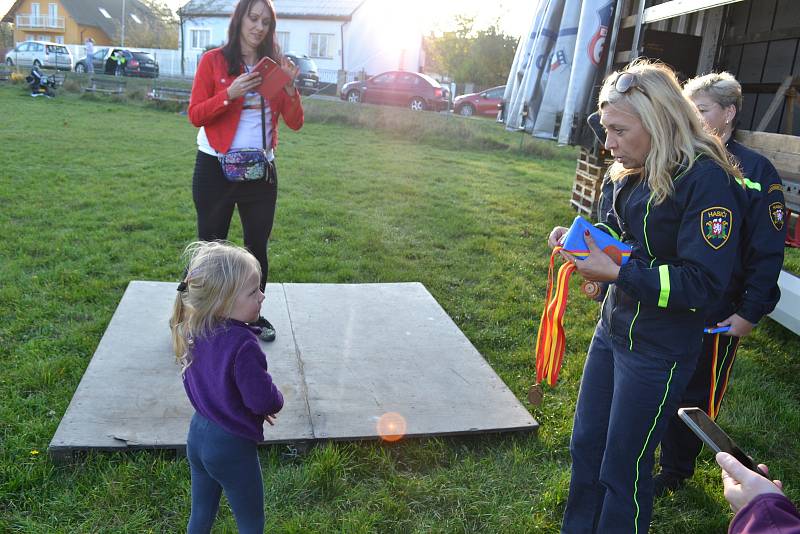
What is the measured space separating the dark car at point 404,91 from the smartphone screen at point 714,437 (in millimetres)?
22679

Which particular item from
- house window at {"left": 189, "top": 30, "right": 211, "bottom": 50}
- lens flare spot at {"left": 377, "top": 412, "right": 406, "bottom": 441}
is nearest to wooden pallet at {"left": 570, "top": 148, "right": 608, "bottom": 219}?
lens flare spot at {"left": 377, "top": 412, "right": 406, "bottom": 441}

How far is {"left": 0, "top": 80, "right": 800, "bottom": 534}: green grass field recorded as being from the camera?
2.83 m

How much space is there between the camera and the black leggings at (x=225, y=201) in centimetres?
387

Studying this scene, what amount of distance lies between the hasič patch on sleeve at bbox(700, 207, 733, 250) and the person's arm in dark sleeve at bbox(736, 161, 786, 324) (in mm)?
736

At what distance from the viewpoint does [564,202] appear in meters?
9.55

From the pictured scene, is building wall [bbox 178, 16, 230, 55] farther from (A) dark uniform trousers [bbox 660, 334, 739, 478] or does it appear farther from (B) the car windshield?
(A) dark uniform trousers [bbox 660, 334, 739, 478]

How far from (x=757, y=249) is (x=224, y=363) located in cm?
202

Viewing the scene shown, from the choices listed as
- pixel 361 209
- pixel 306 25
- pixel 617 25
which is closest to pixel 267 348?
pixel 617 25

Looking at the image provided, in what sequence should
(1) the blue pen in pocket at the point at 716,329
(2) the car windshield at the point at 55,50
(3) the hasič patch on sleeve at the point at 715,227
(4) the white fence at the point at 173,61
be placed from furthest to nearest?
(4) the white fence at the point at 173,61 < (2) the car windshield at the point at 55,50 < (1) the blue pen in pocket at the point at 716,329 < (3) the hasič patch on sleeve at the point at 715,227

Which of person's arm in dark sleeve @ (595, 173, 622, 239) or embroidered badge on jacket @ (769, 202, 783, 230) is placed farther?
embroidered badge on jacket @ (769, 202, 783, 230)

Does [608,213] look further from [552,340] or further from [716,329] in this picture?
[716,329]

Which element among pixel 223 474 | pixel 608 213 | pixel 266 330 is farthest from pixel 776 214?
pixel 266 330

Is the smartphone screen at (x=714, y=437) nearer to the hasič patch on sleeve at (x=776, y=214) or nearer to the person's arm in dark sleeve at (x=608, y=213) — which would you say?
the person's arm in dark sleeve at (x=608, y=213)

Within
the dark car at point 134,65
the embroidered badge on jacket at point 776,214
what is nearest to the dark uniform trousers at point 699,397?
the embroidered badge on jacket at point 776,214
